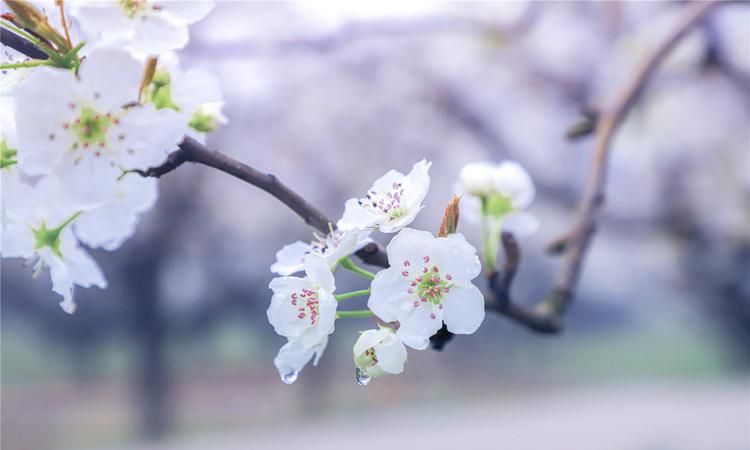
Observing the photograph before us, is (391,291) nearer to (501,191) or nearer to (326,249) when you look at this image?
(326,249)

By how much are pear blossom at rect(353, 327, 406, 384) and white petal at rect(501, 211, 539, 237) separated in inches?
12.5

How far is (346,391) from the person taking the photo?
634 cm

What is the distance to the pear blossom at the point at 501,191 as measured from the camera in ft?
2.23

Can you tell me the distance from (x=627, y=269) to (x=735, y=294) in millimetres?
1589

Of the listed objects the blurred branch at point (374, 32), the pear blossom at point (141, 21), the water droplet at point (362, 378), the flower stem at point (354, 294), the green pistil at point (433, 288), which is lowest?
the water droplet at point (362, 378)

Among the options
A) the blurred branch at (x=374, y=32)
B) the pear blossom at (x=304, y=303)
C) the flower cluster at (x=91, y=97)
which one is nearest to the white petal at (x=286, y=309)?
the pear blossom at (x=304, y=303)

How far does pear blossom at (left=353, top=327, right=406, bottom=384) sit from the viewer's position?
0.43 m

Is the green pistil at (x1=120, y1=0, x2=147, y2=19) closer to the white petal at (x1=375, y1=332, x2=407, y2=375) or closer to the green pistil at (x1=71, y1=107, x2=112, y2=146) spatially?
the green pistil at (x1=71, y1=107, x2=112, y2=146)

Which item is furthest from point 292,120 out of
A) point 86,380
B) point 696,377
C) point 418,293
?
point 418,293

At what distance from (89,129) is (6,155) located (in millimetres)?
105

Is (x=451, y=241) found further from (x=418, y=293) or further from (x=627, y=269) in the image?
(x=627, y=269)

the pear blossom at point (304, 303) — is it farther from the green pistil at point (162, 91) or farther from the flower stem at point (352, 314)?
the green pistil at point (162, 91)

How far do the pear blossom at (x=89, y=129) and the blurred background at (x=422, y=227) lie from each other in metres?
1.67

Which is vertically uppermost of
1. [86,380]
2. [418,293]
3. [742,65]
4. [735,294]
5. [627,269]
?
[627,269]
